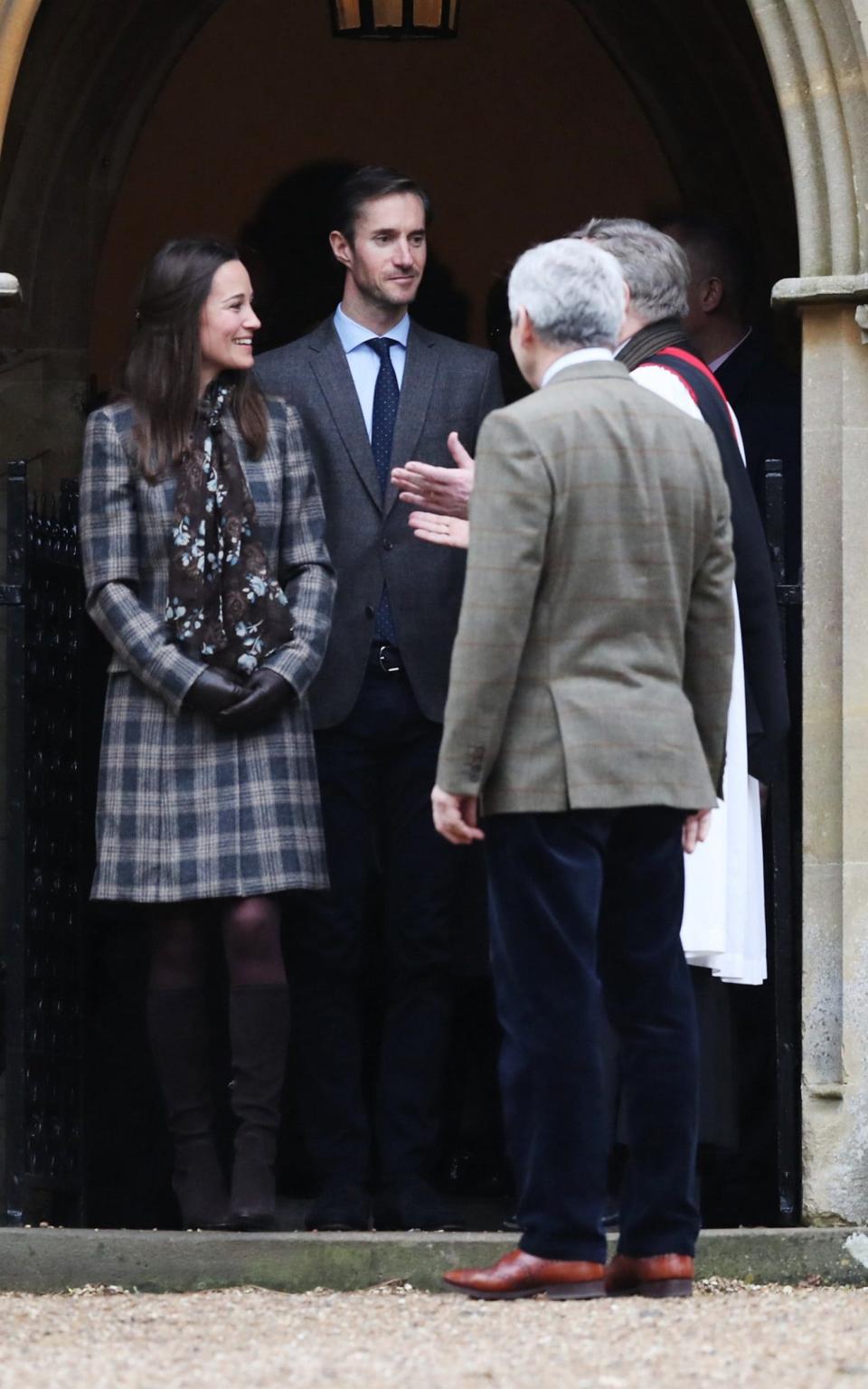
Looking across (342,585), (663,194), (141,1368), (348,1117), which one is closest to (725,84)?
(663,194)

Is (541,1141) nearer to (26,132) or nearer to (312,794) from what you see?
(312,794)

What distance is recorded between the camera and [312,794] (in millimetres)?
5582

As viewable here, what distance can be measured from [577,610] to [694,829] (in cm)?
49

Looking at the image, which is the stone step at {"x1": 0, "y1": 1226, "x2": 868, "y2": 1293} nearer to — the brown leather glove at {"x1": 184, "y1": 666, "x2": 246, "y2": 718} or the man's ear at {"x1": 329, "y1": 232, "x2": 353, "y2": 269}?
the brown leather glove at {"x1": 184, "y1": 666, "x2": 246, "y2": 718}

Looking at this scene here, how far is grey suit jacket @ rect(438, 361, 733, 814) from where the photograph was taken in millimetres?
4641

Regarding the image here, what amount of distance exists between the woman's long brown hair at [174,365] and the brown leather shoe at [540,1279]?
1751 millimetres

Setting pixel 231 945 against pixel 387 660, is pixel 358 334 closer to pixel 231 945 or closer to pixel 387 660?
pixel 387 660

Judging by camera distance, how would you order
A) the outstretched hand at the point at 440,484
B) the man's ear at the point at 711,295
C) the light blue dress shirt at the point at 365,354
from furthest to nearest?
the man's ear at the point at 711,295 → the light blue dress shirt at the point at 365,354 → the outstretched hand at the point at 440,484

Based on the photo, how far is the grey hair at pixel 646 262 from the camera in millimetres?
5387

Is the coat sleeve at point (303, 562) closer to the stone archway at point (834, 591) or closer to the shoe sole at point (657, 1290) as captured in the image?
the stone archway at point (834, 591)

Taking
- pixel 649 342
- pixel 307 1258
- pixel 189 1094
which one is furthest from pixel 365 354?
pixel 307 1258

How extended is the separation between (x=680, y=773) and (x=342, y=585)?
4.00ft

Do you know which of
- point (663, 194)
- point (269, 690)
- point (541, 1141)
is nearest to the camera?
point (541, 1141)

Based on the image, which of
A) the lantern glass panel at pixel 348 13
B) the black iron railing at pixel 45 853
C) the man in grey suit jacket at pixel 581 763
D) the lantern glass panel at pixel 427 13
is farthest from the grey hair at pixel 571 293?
the lantern glass panel at pixel 348 13
